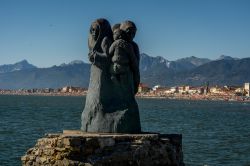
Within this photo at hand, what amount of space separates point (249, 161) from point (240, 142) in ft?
31.8

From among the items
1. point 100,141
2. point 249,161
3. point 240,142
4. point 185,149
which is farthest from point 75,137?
point 240,142

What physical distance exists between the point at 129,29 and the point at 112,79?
3.42 ft

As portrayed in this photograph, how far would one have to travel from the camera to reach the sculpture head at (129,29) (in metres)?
11.2

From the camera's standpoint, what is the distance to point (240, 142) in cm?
3303

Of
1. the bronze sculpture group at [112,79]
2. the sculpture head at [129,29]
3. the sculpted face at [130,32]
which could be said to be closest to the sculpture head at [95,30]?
the bronze sculpture group at [112,79]

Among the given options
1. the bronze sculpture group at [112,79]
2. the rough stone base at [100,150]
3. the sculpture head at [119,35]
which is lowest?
the rough stone base at [100,150]

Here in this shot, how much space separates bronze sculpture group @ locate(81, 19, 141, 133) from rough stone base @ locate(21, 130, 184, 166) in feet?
2.02

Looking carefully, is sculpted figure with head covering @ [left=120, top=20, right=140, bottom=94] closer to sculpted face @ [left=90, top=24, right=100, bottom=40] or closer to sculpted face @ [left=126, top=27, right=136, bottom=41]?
sculpted face @ [left=126, top=27, right=136, bottom=41]

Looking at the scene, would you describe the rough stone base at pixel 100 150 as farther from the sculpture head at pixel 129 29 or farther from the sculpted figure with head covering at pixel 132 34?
the sculpture head at pixel 129 29

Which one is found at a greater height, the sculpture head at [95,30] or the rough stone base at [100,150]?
the sculpture head at [95,30]

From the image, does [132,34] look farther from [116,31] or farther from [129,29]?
[116,31]

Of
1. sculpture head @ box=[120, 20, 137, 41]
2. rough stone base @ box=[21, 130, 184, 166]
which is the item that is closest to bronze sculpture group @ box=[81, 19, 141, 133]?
sculpture head @ box=[120, 20, 137, 41]

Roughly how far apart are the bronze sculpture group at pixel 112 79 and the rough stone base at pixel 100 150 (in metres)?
0.61

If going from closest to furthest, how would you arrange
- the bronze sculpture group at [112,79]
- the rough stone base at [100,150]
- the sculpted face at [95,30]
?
1. the rough stone base at [100,150]
2. the bronze sculpture group at [112,79]
3. the sculpted face at [95,30]
